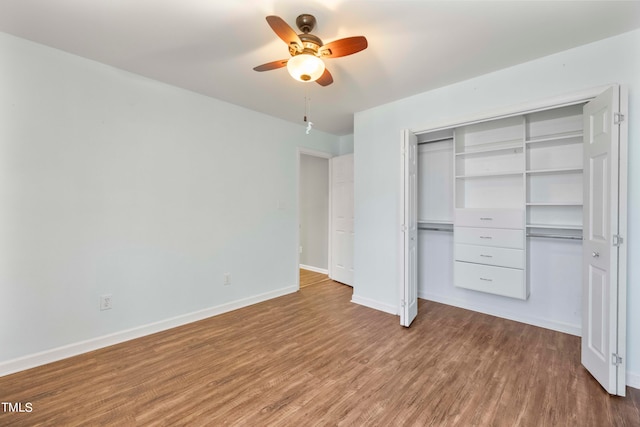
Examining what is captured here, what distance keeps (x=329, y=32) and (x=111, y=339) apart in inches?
126

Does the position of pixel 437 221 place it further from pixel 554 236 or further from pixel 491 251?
pixel 554 236

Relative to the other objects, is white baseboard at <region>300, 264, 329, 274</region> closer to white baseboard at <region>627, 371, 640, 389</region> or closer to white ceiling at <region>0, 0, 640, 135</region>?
white ceiling at <region>0, 0, 640, 135</region>

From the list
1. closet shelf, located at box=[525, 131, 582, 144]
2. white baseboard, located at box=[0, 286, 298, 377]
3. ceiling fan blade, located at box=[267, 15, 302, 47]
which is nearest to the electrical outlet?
white baseboard, located at box=[0, 286, 298, 377]

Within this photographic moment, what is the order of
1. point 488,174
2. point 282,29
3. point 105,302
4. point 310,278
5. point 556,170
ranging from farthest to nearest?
point 310,278, point 488,174, point 556,170, point 105,302, point 282,29

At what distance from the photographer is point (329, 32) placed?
200 centimetres

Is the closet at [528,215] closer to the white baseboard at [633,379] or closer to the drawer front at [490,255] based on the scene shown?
the drawer front at [490,255]

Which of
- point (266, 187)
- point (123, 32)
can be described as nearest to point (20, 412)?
point (123, 32)

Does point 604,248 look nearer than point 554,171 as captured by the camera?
Yes

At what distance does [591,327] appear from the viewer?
7.04 feet

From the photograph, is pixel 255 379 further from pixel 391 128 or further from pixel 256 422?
pixel 391 128

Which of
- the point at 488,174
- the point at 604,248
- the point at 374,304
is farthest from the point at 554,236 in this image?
the point at 374,304

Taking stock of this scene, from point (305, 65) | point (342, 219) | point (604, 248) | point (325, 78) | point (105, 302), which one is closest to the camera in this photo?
point (305, 65)

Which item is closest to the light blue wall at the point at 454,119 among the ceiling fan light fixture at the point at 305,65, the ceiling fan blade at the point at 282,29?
the ceiling fan light fixture at the point at 305,65

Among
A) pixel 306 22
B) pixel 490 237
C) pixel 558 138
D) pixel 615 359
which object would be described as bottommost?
pixel 615 359
